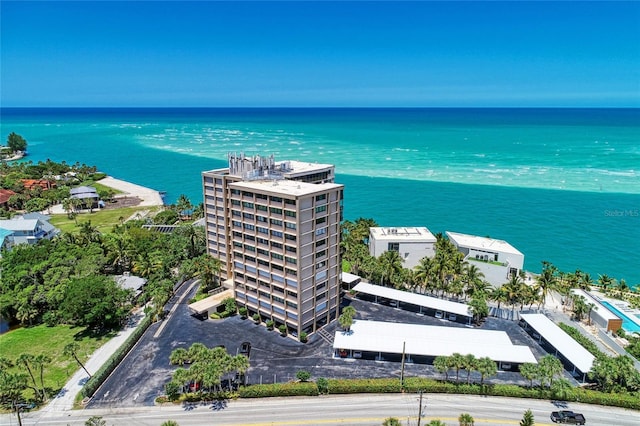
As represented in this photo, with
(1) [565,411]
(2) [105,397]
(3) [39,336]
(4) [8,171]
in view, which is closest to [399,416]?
(1) [565,411]

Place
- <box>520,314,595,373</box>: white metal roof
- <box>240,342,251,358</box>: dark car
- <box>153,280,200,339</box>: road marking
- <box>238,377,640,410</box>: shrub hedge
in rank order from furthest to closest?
<box>153,280,200,339</box>: road marking
<box>240,342,251,358</box>: dark car
<box>520,314,595,373</box>: white metal roof
<box>238,377,640,410</box>: shrub hedge

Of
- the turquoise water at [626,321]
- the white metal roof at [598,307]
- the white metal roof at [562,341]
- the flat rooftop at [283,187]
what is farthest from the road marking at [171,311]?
the turquoise water at [626,321]

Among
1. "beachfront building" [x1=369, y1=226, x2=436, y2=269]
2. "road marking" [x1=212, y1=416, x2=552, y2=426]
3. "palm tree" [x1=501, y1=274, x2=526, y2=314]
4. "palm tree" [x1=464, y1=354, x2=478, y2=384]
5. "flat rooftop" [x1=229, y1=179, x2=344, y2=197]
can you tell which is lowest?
"road marking" [x1=212, y1=416, x2=552, y2=426]

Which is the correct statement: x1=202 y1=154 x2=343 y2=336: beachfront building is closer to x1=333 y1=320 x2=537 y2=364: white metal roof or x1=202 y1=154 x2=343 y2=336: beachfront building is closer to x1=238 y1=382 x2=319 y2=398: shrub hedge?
x1=333 y1=320 x2=537 y2=364: white metal roof

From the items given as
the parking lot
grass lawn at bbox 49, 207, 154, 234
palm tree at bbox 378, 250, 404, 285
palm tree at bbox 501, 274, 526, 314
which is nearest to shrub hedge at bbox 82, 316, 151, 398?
the parking lot

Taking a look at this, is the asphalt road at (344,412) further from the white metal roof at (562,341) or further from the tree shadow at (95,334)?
the tree shadow at (95,334)

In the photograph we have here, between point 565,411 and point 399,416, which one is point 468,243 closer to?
point 565,411

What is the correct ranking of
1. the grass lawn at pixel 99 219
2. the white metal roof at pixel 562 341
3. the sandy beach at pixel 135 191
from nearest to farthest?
the white metal roof at pixel 562 341 < the grass lawn at pixel 99 219 < the sandy beach at pixel 135 191
